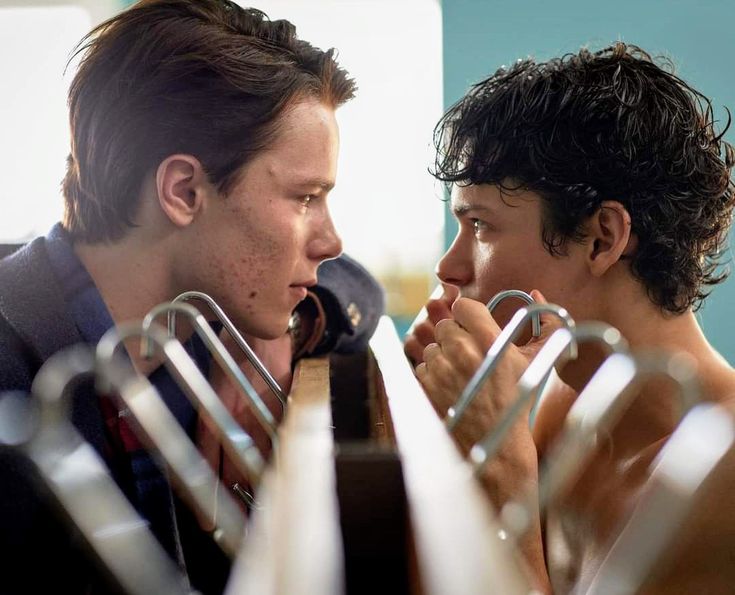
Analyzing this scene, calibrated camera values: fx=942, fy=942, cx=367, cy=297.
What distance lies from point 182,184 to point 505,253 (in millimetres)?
305

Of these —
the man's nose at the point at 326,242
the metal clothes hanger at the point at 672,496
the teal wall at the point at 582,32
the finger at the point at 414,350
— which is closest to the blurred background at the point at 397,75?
the teal wall at the point at 582,32

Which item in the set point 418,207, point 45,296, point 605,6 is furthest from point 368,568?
point 605,6

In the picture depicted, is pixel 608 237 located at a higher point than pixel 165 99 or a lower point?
lower

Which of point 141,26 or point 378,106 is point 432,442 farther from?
point 378,106

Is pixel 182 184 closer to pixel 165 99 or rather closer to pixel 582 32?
pixel 165 99

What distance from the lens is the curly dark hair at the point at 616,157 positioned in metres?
0.85

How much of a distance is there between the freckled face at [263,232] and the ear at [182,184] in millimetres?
11

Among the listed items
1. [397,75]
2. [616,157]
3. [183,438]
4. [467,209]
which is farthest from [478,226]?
[397,75]

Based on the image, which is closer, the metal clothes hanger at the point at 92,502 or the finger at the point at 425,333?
the metal clothes hanger at the point at 92,502

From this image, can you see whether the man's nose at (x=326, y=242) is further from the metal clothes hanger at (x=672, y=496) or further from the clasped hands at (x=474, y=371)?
the metal clothes hanger at (x=672, y=496)

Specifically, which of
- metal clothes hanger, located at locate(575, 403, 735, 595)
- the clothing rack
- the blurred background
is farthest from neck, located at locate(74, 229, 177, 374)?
the blurred background

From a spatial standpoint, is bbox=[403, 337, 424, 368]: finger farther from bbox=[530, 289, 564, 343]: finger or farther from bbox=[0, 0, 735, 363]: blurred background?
bbox=[0, 0, 735, 363]: blurred background

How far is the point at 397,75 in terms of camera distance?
2688mm

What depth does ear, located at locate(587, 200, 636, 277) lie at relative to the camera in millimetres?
848
